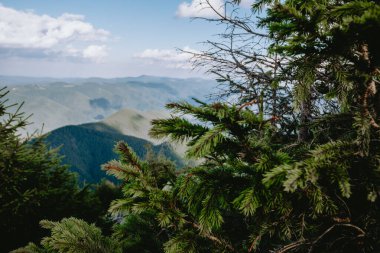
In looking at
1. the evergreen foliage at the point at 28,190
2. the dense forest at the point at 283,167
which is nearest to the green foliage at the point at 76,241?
the dense forest at the point at 283,167

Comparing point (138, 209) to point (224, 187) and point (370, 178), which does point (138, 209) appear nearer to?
point (224, 187)

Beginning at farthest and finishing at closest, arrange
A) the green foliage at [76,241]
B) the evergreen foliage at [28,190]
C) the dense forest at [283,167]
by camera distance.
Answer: the evergreen foliage at [28,190]
the green foliage at [76,241]
the dense forest at [283,167]

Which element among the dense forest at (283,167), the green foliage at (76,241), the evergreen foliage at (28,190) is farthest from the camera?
the evergreen foliage at (28,190)

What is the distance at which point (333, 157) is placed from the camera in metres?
1.58

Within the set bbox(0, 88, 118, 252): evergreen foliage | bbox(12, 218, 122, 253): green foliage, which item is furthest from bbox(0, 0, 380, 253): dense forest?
bbox(0, 88, 118, 252): evergreen foliage

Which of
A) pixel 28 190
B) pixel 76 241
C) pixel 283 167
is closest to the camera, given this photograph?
pixel 283 167

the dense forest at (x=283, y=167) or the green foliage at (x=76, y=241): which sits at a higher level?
the dense forest at (x=283, y=167)

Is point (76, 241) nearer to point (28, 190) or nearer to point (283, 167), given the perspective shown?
point (283, 167)

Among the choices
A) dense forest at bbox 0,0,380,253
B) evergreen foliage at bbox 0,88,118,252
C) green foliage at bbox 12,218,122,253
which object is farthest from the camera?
evergreen foliage at bbox 0,88,118,252

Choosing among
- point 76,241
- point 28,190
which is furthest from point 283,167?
point 28,190

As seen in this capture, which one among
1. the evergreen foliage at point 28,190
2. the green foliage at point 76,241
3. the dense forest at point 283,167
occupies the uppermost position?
the dense forest at point 283,167

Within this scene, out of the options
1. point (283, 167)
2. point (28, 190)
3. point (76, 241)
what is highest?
point (283, 167)

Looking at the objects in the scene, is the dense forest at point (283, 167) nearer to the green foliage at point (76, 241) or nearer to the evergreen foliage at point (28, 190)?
the green foliage at point (76, 241)

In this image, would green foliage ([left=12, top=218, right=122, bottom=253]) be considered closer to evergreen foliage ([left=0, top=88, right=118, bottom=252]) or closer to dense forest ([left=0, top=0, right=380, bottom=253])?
dense forest ([left=0, top=0, right=380, bottom=253])
